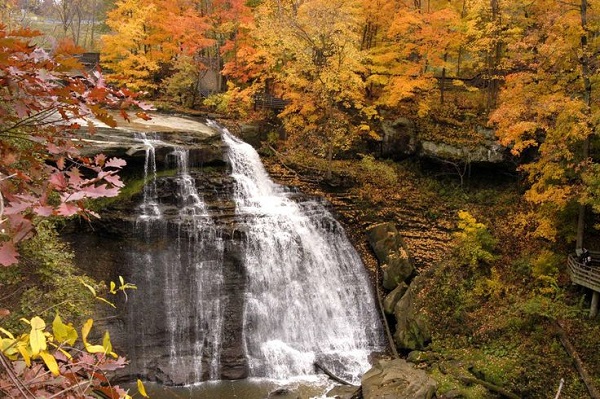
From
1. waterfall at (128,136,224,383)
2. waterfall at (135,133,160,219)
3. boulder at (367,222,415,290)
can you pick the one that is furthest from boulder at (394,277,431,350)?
waterfall at (135,133,160,219)

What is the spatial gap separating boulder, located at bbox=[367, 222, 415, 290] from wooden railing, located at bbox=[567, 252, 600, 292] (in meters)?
4.64

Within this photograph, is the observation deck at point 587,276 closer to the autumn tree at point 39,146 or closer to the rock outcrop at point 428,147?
the rock outcrop at point 428,147

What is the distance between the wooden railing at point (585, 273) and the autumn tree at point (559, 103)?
0.72 m

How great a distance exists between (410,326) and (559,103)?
7459 millimetres

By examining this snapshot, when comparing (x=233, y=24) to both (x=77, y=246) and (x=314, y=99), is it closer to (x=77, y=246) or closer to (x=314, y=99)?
(x=314, y=99)

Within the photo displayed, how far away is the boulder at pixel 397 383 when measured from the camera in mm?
10023

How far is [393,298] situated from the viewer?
14.1 metres

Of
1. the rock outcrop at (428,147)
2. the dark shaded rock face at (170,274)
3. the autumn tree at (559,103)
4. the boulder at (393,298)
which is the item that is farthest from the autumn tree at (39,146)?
the rock outcrop at (428,147)

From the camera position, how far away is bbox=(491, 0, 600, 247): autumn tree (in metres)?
11.8

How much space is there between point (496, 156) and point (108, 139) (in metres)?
14.9

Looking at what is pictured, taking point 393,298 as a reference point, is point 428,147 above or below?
above

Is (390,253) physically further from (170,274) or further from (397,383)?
(170,274)

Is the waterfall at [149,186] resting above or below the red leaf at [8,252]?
below

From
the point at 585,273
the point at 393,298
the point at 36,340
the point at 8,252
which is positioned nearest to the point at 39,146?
the point at 8,252
